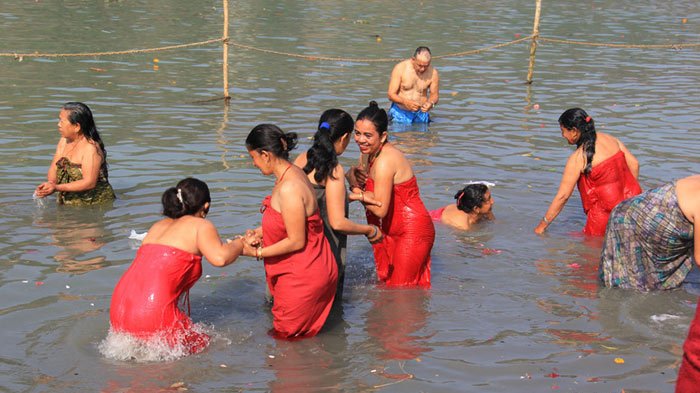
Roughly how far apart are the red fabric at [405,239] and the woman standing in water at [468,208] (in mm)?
1936

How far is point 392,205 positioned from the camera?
653 centimetres

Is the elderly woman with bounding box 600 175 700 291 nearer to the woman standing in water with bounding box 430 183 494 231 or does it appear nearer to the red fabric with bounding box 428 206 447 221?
the woman standing in water with bounding box 430 183 494 231

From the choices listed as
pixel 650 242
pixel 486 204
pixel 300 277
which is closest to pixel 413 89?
pixel 486 204

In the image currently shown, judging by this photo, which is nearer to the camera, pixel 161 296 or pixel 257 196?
pixel 161 296

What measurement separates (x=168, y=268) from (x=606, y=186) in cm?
433

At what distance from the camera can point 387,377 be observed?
5410 millimetres

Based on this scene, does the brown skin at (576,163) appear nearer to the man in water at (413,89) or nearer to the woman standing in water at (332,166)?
the woman standing in water at (332,166)

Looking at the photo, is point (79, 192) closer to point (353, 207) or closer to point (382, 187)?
point (353, 207)

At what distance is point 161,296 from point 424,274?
2319 millimetres

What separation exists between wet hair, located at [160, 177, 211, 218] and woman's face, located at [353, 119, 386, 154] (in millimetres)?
1234

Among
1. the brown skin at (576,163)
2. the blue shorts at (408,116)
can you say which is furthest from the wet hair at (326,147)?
the blue shorts at (408,116)

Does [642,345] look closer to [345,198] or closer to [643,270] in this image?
[643,270]

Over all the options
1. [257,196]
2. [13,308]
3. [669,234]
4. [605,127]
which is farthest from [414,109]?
[13,308]

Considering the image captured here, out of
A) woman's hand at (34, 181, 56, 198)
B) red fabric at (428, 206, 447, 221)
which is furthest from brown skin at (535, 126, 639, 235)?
woman's hand at (34, 181, 56, 198)
